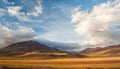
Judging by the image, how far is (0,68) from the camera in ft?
143

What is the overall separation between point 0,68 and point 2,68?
903mm

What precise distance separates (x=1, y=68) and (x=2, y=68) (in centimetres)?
60

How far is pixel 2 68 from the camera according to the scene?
44406 mm

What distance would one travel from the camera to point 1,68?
144ft

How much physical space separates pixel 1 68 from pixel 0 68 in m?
0.31
